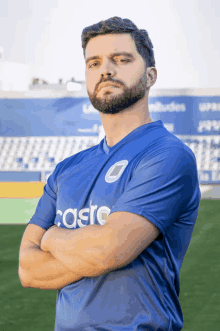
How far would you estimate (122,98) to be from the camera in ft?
5.19

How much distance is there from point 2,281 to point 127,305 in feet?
14.3

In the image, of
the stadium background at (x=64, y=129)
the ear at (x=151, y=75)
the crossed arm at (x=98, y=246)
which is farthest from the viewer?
the stadium background at (x=64, y=129)

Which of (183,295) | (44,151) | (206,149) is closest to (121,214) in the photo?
(183,295)

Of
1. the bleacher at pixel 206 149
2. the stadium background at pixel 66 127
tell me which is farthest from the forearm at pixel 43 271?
the bleacher at pixel 206 149

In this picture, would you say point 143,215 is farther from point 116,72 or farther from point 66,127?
point 66,127

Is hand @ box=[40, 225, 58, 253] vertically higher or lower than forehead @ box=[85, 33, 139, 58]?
lower

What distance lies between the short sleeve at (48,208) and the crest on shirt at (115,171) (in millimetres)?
345

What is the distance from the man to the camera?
1366mm

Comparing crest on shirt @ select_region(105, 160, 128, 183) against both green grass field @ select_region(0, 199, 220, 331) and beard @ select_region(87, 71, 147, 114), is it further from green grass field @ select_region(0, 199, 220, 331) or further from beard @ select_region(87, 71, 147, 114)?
green grass field @ select_region(0, 199, 220, 331)

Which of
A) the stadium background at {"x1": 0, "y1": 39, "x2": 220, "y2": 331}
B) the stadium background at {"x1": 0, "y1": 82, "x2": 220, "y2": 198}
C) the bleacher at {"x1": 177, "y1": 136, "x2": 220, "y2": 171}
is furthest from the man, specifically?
the bleacher at {"x1": 177, "y1": 136, "x2": 220, "y2": 171}

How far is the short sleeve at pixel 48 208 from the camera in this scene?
1.76 meters

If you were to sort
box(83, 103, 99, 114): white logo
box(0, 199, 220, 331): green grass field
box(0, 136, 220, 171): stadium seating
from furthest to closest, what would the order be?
box(83, 103, 99, 114): white logo < box(0, 136, 220, 171): stadium seating < box(0, 199, 220, 331): green grass field

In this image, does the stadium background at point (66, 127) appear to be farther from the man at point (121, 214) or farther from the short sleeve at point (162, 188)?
the short sleeve at point (162, 188)

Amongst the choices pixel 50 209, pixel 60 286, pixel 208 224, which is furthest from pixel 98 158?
pixel 208 224
